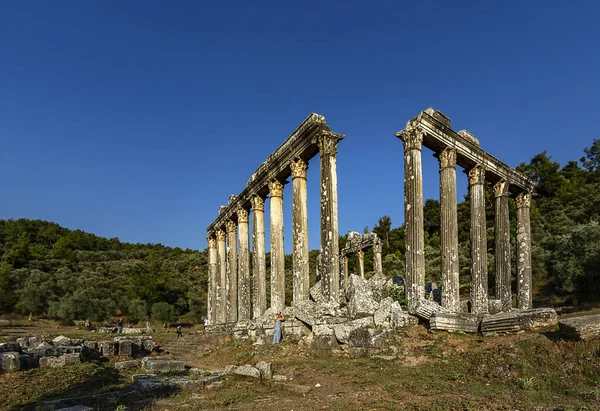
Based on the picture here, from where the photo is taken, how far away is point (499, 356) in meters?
9.59

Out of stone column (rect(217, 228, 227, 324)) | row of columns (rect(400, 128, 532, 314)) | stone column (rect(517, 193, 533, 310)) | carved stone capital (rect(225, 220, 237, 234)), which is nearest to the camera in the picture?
row of columns (rect(400, 128, 532, 314))

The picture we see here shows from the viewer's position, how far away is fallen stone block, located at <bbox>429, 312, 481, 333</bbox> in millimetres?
12891

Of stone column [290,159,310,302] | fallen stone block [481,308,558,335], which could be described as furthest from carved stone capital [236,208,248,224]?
fallen stone block [481,308,558,335]

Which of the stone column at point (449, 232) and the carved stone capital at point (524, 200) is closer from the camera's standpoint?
the stone column at point (449, 232)

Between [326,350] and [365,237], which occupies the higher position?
[365,237]

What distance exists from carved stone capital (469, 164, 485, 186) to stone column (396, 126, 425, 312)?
5.18m

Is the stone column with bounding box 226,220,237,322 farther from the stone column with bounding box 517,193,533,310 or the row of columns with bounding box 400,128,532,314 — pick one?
the stone column with bounding box 517,193,533,310

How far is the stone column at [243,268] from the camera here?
25.2 meters

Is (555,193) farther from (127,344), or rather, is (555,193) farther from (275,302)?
(127,344)

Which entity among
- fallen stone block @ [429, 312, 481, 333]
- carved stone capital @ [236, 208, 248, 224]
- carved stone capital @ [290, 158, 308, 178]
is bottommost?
fallen stone block @ [429, 312, 481, 333]

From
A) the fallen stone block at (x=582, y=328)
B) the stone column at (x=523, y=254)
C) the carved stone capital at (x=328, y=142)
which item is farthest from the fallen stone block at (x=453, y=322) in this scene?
the stone column at (x=523, y=254)

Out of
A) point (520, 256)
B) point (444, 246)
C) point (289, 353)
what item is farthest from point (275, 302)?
point (520, 256)

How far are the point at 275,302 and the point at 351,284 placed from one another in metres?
6.65

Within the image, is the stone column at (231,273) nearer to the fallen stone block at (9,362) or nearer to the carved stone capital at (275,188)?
the carved stone capital at (275,188)
